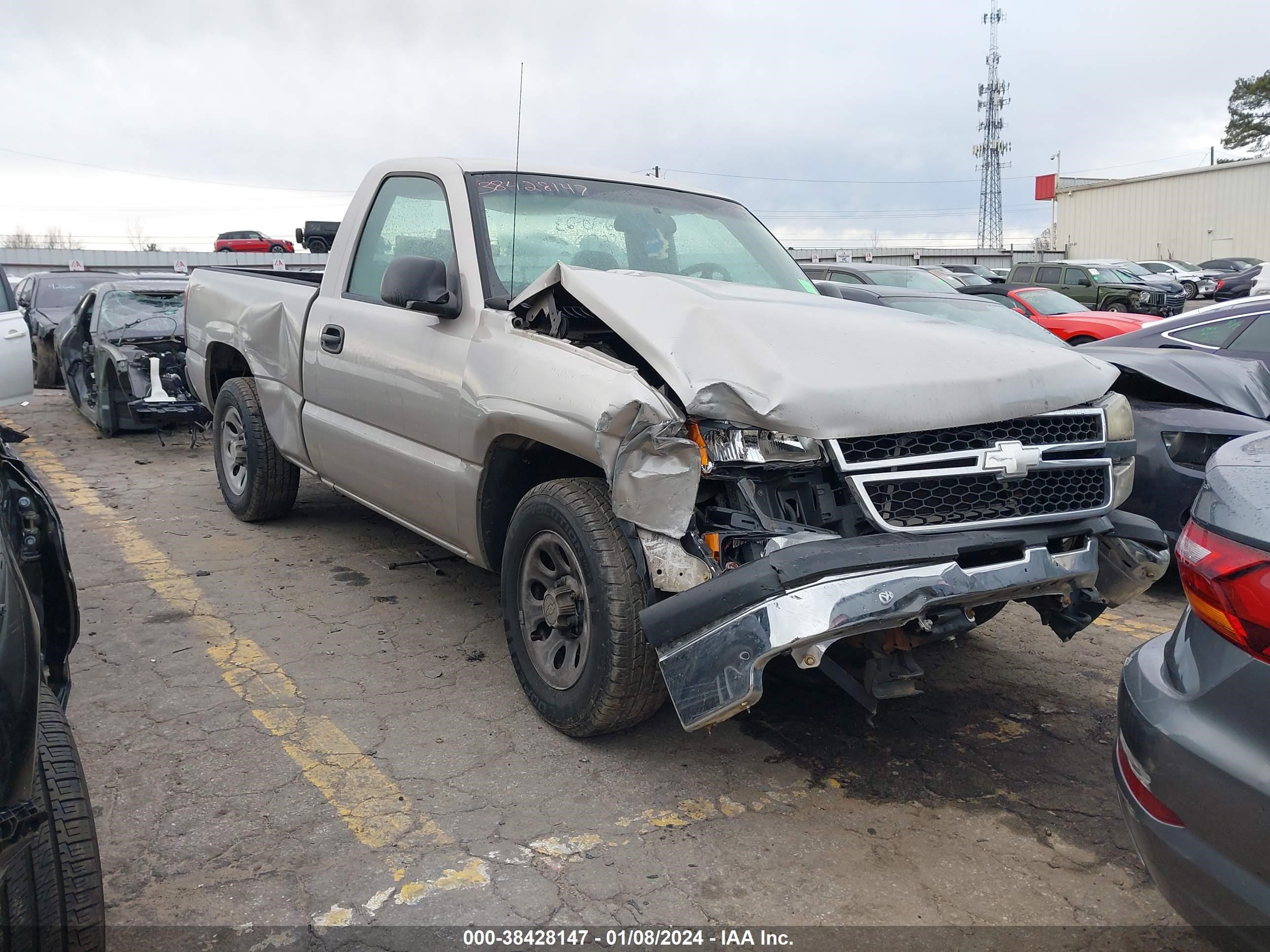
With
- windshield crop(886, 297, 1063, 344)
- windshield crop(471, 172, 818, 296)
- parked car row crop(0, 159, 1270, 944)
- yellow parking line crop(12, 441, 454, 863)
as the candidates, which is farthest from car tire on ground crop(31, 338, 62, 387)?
windshield crop(471, 172, 818, 296)

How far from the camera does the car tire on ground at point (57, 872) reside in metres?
1.94

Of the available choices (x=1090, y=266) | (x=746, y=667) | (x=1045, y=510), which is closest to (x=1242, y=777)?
(x=746, y=667)

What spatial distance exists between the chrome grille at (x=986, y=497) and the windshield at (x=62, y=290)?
14195 millimetres

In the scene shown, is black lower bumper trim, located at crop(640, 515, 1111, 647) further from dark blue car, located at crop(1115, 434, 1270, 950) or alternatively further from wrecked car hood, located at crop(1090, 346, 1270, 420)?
wrecked car hood, located at crop(1090, 346, 1270, 420)

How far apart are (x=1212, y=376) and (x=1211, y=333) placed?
187 cm

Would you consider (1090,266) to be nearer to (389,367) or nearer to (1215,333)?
(1215,333)

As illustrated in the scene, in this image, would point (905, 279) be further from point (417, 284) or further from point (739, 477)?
point (739, 477)

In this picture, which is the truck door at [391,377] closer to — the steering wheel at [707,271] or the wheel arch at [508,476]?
the wheel arch at [508,476]

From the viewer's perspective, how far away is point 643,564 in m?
3.18

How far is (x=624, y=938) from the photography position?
2559 millimetres

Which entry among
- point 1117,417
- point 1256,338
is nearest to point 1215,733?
point 1117,417

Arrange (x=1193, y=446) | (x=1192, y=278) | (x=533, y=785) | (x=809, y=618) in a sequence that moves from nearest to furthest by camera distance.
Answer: (x=809, y=618) < (x=533, y=785) < (x=1193, y=446) < (x=1192, y=278)

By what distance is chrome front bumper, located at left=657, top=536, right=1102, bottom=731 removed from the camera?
2.69 metres

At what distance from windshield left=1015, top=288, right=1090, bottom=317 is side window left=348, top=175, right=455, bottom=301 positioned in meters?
12.4
